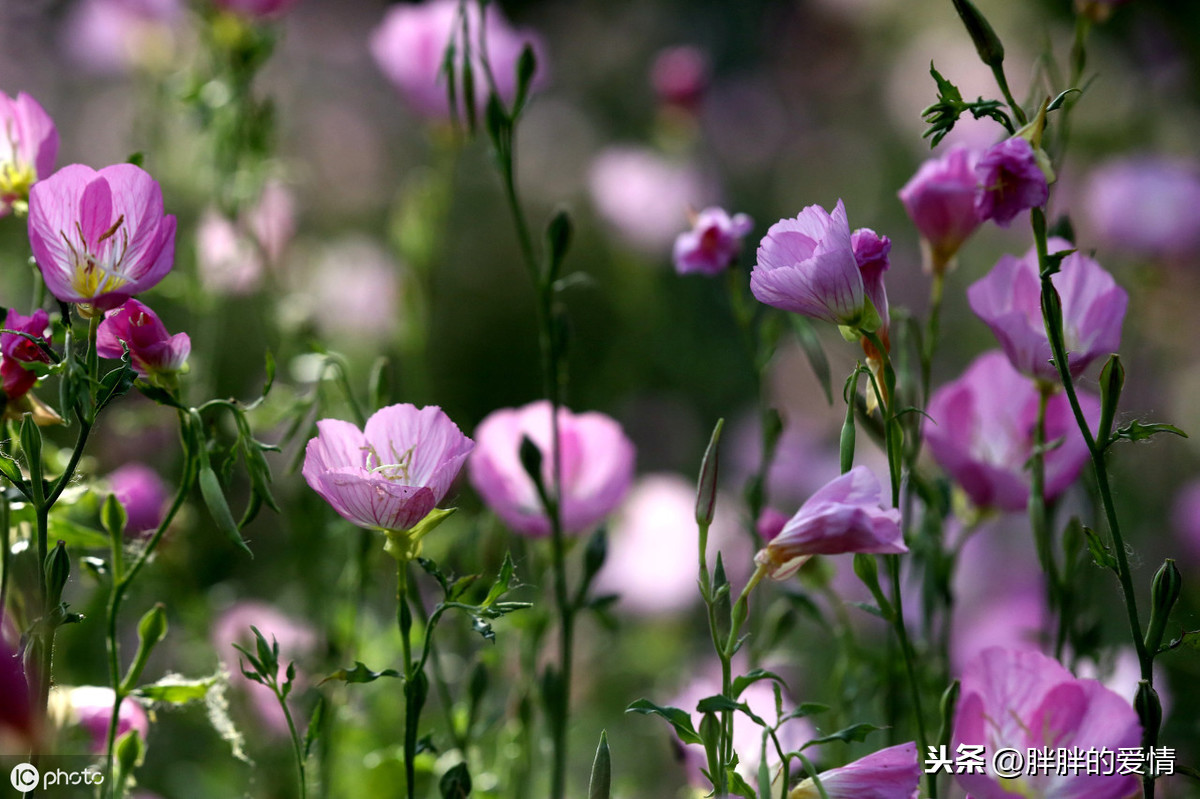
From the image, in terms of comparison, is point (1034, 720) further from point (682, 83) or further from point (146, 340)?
point (682, 83)

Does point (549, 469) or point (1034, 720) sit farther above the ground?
point (549, 469)

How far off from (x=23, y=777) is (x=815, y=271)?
1.37ft

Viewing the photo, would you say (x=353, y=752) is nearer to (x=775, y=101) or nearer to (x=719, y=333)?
(x=719, y=333)

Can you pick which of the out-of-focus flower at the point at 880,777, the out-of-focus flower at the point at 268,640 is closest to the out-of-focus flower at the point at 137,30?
the out-of-focus flower at the point at 268,640

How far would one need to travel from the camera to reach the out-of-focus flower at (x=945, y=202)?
0.61 meters

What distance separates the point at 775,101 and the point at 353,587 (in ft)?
8.40

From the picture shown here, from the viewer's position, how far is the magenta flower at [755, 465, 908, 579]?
45 cm

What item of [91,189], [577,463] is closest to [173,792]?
[577,463]

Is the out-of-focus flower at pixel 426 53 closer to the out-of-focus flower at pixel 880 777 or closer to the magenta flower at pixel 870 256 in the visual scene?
the magenta flower at pixel 870 256

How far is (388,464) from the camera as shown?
1.70ft

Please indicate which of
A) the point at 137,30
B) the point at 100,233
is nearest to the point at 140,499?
the point at 100,233

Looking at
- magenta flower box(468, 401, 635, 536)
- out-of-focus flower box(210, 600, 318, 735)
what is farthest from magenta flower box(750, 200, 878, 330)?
out-of-focus flower box(210, 600, 318, 735)

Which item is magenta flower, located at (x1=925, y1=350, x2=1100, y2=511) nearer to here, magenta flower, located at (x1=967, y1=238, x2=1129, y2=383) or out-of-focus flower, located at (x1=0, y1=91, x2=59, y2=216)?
magenta flower, located at (x1=967, y1=238, x2=1129, y2=383)

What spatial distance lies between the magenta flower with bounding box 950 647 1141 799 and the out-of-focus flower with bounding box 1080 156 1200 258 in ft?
3.56
